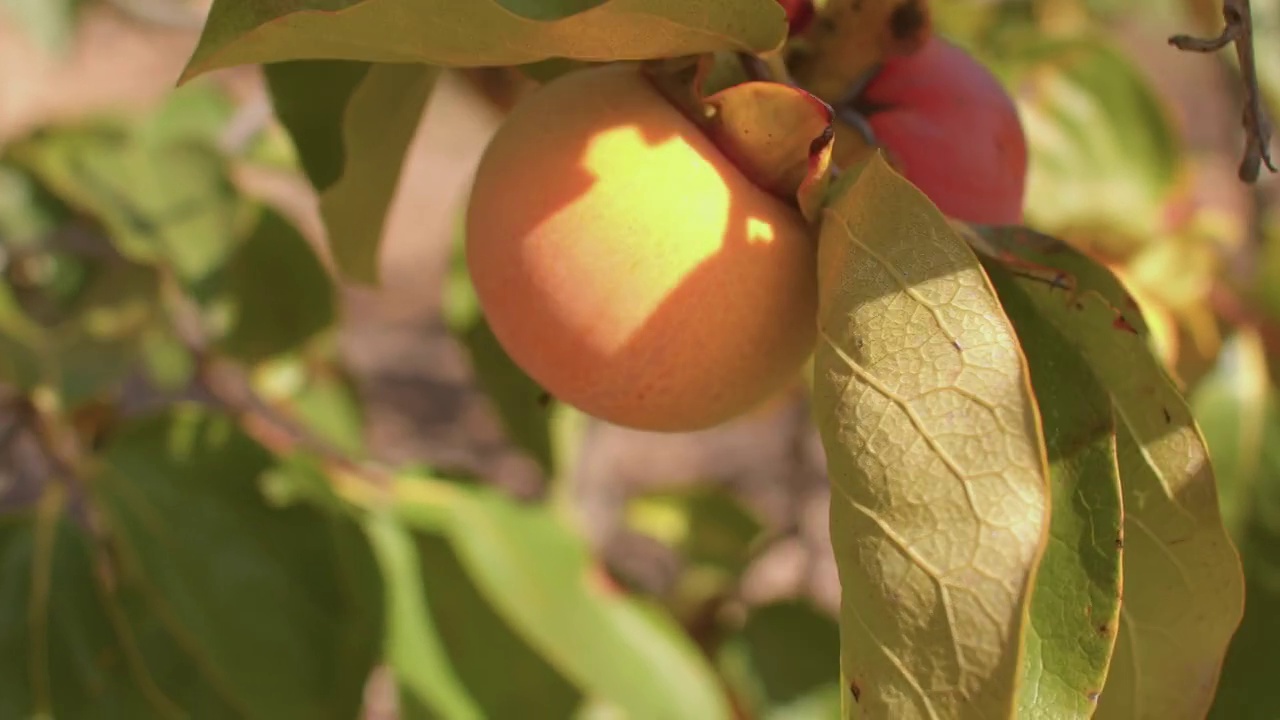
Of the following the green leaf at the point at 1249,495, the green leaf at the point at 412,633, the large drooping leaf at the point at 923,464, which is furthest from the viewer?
the green leaf at the point at 412,633

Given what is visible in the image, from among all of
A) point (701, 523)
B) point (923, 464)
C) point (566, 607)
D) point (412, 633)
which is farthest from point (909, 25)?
point (701, 523)

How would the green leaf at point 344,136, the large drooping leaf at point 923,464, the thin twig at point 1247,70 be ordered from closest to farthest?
the large drooping leaf at point 923,464 → the thin twig at point 1247,70 → the green leaf at point 344,136

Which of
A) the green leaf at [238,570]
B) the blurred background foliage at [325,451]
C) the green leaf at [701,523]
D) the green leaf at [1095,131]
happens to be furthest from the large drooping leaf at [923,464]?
the green leaf at [701,523]

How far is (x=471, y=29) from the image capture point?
0.60 metres

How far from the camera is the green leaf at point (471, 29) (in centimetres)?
59

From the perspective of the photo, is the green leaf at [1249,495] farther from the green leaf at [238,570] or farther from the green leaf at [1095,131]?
the green leaf at [238,570]

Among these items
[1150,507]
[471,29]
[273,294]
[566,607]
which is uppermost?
[471,29]

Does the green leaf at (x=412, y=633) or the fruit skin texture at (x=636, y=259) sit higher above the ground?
the fruit skin texture at (x=636, y=259)

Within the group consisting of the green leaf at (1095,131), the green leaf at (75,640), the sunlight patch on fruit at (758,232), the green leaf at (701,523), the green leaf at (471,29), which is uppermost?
the green leaf at (471,29)

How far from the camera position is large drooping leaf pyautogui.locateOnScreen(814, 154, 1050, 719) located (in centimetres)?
53

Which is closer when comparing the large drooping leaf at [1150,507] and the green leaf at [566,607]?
the large drooping leaf at [1150,507]

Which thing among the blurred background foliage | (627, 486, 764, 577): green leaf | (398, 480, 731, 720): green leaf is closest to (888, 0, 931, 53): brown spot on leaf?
the blurred background foliage

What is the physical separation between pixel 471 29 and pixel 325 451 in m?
0.87

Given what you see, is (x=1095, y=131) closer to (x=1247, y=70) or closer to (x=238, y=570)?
(x=1247, y=70)
